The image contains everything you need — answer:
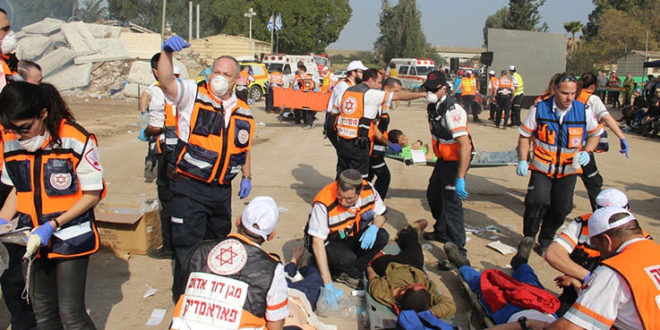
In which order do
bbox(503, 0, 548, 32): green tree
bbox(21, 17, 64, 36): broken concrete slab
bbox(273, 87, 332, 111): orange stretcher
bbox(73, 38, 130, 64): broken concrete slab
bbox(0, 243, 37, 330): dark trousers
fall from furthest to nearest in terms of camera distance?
1. bbox(503, 0, 548, 32): green tree
2. bbox(21, 17, 64, 36): broken concrete slab
3. bbox(73, 38, 130, 64): broken concrete slab
4. bbox(273, 87, 332, 111): orange stretcher
5. bbox(0, 243, 37, 330): dark trousers

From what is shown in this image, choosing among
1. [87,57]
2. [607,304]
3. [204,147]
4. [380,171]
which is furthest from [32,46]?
[607,304]

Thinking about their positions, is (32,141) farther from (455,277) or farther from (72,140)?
(455,277)

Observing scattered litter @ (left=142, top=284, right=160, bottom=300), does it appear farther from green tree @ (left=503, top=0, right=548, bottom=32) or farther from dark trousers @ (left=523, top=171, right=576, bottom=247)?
green tree @ (left=503, top=0, right=548, bottom=32)

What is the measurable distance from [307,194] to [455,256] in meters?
3.27

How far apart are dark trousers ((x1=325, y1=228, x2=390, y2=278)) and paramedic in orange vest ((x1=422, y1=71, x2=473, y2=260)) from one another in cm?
84

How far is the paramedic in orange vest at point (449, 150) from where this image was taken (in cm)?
485

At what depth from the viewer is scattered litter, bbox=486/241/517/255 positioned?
539 cm

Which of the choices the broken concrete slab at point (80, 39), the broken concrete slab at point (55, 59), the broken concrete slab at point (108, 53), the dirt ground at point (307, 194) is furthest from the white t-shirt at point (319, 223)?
the broken concrete slab at point (80, 39)

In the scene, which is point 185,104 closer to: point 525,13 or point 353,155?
point 353,155

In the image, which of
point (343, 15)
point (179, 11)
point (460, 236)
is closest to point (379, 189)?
point (460, 236)

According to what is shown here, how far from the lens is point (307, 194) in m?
7.59

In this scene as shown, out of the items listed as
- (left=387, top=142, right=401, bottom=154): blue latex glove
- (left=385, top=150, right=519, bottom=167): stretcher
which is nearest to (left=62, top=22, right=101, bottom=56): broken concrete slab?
(left=387, top=142, right=401, bottom=154): blue latex glove

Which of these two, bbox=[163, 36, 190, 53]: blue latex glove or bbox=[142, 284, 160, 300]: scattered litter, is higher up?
bbox=[163, 36, 190, 53]: blue latex glove

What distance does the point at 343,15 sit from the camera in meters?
55.7
